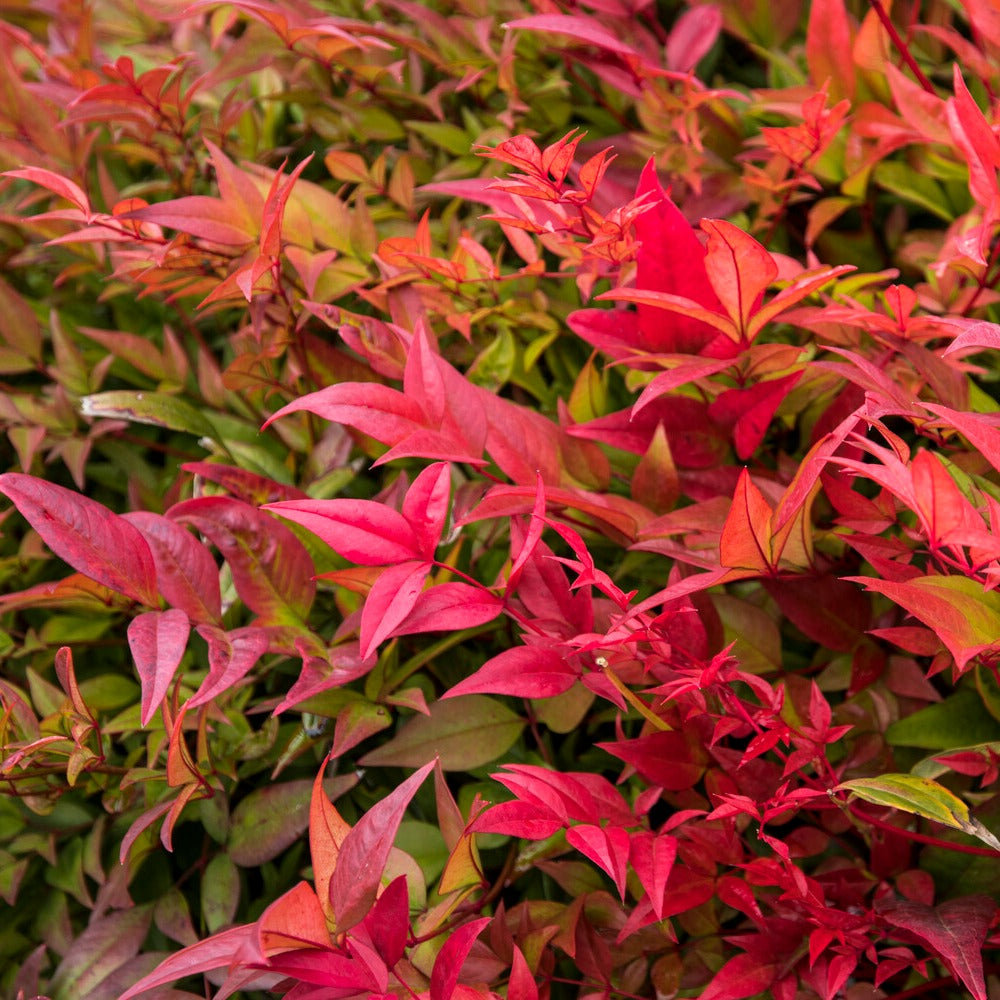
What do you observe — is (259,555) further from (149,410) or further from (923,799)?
(923,799)

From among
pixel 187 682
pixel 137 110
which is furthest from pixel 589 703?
pixel 137 110

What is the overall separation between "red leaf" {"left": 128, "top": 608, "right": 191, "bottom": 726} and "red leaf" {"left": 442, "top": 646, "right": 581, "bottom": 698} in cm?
16

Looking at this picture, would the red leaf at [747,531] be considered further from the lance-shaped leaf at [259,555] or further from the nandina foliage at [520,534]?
the lance-shaped leaf at [259,555]

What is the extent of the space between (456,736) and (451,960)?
20 centimetres

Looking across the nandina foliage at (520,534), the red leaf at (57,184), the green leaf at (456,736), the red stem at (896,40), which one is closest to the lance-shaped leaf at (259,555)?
the nandina foliage at (520,534)

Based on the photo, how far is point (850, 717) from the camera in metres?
0.65

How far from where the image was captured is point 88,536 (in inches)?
23.6

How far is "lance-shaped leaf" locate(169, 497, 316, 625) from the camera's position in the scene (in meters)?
0.65

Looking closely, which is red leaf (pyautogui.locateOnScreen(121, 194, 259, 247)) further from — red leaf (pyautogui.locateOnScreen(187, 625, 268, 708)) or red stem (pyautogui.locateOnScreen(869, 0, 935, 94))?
red stem (pyautogui.locateOnScreen(869, 0, 935, 94))

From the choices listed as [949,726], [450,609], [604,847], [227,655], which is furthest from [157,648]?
[949,726]

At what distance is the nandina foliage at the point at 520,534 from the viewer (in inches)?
21.0

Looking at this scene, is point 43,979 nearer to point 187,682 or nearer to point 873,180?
point 187,682

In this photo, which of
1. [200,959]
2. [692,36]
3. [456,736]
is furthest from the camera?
[692,36]

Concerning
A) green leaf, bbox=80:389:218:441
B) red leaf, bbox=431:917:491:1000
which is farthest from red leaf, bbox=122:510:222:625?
red leaf, bbox=431:917:491:1000
